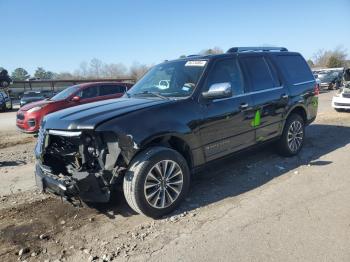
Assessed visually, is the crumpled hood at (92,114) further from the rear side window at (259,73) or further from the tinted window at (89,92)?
the tinted window at (89,92)

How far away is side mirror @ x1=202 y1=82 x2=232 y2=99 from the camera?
464 cm

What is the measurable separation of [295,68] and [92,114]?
14.2 ft

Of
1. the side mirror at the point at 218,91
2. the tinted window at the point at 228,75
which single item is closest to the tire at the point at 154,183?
the side mirror at the point at 218,91

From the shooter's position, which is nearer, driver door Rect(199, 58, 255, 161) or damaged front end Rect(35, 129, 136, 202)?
damaged front end Rect(35, 129, 136, 202)

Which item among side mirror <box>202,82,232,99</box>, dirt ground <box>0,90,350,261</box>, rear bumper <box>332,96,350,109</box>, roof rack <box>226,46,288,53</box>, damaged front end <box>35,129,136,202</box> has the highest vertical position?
roof rack <box>226,46,288,53</box>

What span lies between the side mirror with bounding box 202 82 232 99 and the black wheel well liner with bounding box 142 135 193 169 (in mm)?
720

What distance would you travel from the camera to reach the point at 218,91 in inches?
183

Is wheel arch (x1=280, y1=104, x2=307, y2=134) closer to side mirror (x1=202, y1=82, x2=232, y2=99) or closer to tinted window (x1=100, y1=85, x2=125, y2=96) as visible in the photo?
side mirror (x1=202, y1=82, x2=232, y2=99)

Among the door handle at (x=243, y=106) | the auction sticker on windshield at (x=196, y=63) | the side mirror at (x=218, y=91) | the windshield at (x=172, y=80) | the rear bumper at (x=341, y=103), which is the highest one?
the auction sticker on windshield at (x=196, y=63)

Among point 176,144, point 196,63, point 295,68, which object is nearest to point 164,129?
point 176,144

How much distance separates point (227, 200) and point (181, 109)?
137 cm

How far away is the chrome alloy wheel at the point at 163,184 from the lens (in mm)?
4223

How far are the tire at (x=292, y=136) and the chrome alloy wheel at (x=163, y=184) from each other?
2.79 metres

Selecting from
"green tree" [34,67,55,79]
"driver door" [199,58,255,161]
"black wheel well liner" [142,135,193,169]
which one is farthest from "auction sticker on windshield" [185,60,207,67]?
"green tree" [34,67,55,79]
